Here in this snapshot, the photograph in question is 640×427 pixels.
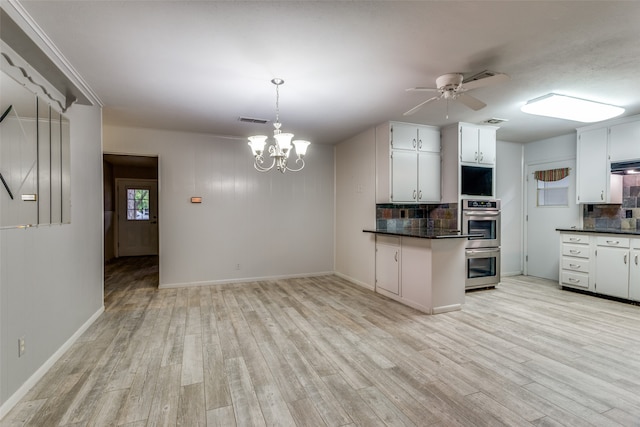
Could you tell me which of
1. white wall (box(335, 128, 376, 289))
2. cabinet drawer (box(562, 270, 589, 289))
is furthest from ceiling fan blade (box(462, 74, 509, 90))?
cabinet drawer (box(562, 270, 589, 289))

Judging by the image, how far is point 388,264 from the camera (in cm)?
453

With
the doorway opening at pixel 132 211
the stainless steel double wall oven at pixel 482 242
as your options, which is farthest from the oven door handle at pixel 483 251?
the doorway opening at pixel 132 211

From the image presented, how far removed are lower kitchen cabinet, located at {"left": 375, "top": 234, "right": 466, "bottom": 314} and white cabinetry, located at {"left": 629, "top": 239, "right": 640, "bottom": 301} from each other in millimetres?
2282

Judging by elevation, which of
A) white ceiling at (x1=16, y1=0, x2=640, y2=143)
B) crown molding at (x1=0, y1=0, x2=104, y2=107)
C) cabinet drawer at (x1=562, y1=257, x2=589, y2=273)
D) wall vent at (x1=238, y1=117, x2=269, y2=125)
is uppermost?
wall vent at (x1=238, y1=117, x2=269, y2=125)

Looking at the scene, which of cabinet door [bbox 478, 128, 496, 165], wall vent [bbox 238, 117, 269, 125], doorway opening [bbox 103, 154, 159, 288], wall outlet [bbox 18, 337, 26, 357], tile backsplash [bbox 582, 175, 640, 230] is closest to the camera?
wall outlet [bbox 18, 337, 26, 357]

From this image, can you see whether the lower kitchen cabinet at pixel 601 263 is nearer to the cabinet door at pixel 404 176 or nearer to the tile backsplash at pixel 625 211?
the tile backsplash at pixel 625 211

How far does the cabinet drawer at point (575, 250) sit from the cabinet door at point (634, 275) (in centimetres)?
51

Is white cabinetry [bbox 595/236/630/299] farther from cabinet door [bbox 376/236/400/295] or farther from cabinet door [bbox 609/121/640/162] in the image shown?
cabinet door [bbox 376/236/400/295]

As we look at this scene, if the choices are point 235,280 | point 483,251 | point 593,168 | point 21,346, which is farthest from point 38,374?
point 593,168

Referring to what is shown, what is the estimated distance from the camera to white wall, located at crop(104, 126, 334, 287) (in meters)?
5.04

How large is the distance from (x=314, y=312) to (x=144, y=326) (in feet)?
6.20

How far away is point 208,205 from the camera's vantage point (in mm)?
5270

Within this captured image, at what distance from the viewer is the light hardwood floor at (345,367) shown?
6.30 ft

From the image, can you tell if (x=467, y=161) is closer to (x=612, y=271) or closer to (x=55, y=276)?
(x=612, y=271)
